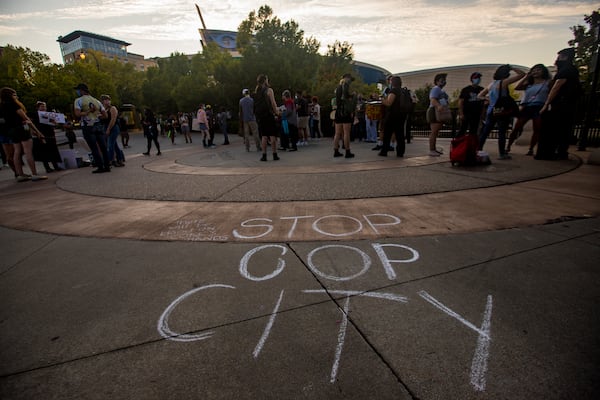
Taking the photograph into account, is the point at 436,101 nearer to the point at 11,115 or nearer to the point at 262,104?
the point at 262,104

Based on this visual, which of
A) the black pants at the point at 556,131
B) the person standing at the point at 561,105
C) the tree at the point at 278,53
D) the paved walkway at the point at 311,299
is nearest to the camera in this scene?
the paved walkway at the point at 311,299

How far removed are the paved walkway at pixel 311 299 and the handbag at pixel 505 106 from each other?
2.74 m

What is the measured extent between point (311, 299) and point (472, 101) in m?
6.72

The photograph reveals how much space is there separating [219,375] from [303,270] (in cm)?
105

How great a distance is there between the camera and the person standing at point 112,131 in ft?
26.2

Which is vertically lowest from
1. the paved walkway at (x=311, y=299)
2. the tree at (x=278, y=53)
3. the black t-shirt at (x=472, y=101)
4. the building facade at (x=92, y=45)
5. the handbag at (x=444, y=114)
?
the paved walkway at (x=311, y=299)

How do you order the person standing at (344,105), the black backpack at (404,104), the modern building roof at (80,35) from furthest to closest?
the modern building roof at (80,35), the black backpack at (404,104), the person standing at (344,105)

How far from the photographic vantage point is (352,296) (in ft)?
6.44

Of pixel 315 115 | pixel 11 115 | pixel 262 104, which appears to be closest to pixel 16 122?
pixel 11 115

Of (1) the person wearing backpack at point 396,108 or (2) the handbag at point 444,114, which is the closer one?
(2) the handbag at point 444,114

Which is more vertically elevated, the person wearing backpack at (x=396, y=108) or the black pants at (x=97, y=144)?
the person wearing backpack at (x=396, y=108)

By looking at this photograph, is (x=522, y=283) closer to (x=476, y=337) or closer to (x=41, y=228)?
(x=476, y=337)

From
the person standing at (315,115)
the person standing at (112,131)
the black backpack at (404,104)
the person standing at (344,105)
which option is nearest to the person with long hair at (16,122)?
the person standing at (112,131)

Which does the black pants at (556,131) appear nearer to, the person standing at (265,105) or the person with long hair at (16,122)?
the person standing at (265,105)
